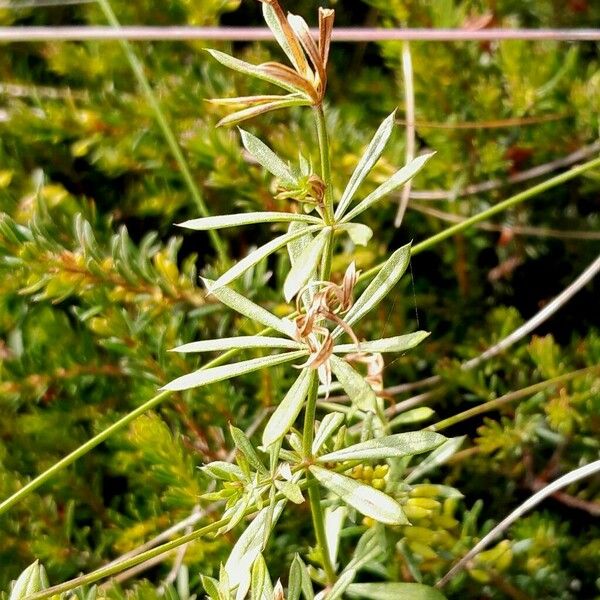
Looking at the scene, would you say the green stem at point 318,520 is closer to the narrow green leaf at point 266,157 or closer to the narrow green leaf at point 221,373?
the narrow green leaf at point 221,373

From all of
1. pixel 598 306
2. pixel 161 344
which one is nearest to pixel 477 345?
pixel 598 306

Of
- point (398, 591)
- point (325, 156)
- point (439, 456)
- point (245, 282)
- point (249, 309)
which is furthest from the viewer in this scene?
point (245, 282)

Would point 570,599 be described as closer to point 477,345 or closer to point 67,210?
point 477,345

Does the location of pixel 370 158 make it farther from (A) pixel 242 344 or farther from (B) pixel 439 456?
(B) pixel 439 456

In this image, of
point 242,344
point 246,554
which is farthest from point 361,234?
point 246,554

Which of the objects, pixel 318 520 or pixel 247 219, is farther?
pixel 318 520

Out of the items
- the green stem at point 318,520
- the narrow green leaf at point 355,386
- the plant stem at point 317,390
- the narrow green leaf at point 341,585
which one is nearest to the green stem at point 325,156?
the plant stem at point 317,390
